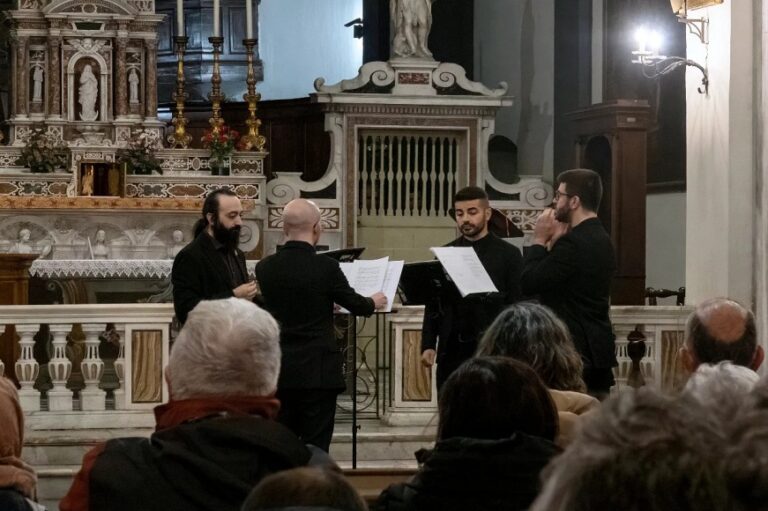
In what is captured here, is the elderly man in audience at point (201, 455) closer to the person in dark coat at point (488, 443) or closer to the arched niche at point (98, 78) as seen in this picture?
the person in dark coat at point (488, 443)

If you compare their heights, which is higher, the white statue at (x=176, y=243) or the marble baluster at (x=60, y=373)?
the white statue at (x=176, y=243)

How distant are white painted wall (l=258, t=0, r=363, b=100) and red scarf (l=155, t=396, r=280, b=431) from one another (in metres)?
13.0

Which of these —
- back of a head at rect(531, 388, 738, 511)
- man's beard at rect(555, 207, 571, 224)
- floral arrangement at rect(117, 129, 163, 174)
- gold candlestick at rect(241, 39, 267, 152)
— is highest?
gold candlestick at rect(241, 39, 267, 152)

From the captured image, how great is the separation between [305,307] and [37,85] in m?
7.01

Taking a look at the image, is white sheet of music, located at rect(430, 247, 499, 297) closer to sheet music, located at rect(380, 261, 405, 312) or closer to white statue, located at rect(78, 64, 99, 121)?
sheet music, located at rect(380, 261, 405, 312)

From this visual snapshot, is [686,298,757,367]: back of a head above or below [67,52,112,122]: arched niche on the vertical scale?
below

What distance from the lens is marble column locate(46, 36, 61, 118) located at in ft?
38.5

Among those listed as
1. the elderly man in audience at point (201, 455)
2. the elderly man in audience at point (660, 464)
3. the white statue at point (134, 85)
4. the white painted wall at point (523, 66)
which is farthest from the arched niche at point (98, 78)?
the elderly man in audience at point (660, 464)

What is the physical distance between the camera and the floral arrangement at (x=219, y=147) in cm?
1145

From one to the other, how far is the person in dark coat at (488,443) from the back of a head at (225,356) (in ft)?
1.35

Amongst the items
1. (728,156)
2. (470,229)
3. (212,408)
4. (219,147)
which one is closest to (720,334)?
(212,408)

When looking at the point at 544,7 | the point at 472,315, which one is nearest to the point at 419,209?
the point at 544,7

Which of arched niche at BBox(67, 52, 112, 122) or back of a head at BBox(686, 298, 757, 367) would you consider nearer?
back of a head at BBox(686, 298, 757, 367)

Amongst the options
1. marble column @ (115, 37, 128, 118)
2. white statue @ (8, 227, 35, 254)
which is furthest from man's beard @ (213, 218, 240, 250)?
marble column @ (115, 37, 128, 118)
